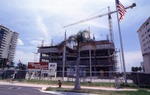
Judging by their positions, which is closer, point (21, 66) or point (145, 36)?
point (21, 66)

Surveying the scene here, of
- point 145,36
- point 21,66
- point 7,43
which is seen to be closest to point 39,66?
point 21,66

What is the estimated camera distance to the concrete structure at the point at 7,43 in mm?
143050

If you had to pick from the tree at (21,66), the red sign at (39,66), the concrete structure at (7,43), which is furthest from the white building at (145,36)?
the concrete structure at (7,43)

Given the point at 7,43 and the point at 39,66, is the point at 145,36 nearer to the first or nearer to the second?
the point at 39,66

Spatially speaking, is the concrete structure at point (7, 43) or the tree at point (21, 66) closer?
the tree at point (21, 66)

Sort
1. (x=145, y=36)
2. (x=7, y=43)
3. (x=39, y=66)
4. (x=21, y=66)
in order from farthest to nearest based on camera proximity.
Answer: (x=7, y=43) < (x=145, y=36) < (x=21, y=66) < (x=39, y=66)

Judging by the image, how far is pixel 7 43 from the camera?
155 m

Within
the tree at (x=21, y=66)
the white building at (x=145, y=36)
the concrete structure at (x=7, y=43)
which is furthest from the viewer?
the concrete structure at (x=7, y=43)

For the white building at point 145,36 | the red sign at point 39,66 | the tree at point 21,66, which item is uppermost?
the white building at point 145,36

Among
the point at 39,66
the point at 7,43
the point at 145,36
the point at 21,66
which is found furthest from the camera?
the point at 7,43

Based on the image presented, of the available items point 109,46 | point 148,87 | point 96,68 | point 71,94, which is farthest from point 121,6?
point 96,68

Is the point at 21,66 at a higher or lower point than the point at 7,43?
lower

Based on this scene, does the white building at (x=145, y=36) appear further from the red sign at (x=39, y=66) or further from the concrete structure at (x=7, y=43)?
the concrete structure at (x=7, y=43)

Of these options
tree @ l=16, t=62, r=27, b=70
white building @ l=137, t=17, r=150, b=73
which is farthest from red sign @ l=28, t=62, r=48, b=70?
white building @ l=137, t=17, r=150, b=73
